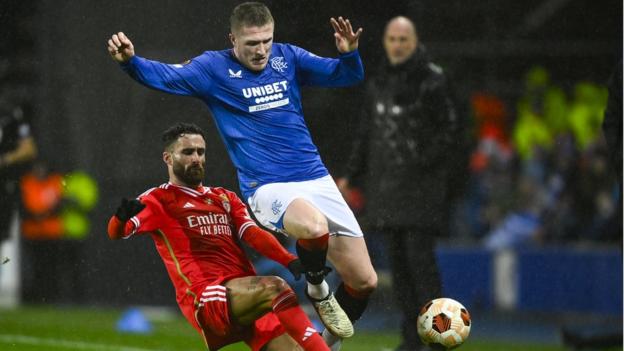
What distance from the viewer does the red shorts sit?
241 inches

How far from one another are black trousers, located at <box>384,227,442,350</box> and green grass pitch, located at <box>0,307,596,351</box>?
0.86 meters

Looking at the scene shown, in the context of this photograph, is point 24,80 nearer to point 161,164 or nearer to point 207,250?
point 161,164

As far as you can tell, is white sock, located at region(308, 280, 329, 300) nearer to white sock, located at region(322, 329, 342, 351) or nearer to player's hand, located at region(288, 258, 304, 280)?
player's hand, located at region(288, 258, 304, 280)

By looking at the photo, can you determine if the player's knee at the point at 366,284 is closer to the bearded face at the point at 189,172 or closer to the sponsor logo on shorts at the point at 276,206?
the sponsor logo on shorts at the point at 276,206

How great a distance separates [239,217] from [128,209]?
0.77 metres

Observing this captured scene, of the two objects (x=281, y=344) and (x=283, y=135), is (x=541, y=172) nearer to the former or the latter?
(x=283, y=135)

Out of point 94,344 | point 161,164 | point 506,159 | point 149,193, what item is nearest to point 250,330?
point 149,193

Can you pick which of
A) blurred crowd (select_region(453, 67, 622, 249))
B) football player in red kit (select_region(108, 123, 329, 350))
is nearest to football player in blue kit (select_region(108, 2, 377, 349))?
football player in red kit (select_region(108, 123, 329, 350))

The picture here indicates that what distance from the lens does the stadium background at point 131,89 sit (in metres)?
7.96

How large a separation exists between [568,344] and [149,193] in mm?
3933

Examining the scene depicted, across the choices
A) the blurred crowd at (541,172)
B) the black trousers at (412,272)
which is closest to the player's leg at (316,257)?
the black trousers at (412,272)

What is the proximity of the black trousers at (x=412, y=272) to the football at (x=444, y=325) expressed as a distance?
1.19m

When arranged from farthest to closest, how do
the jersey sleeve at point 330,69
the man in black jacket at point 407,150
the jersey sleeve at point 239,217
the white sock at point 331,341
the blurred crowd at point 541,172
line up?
the blurred crowd at point 541,172
the man in black jacket at point 407,150
the white sock at point 331,341
the jersey sleeve at point 330,69
the jersey sleeve at point 239,217

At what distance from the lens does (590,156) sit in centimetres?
1296
